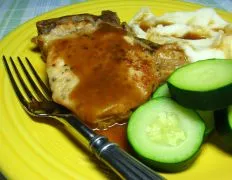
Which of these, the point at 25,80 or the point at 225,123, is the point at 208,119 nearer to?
the point at 225,123

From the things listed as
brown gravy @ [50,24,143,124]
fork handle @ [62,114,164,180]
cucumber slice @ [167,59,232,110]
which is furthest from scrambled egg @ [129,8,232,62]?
fork handle @ [62,114,164,180]

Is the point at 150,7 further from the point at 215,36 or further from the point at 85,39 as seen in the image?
the point at 85,39

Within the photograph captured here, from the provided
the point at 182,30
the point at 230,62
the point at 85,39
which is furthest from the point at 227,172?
the point at 182,30

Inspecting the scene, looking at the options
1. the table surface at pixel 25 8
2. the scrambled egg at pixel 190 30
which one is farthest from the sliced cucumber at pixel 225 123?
the table surface at pixel 25 8

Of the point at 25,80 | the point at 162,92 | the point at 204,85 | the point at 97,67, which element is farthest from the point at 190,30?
the point at 25,80

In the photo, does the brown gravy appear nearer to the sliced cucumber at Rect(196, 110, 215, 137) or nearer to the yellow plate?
the yellow plate

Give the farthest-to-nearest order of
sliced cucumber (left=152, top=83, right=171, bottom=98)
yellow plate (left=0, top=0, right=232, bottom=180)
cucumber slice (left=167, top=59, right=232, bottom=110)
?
sliced cucumber (left=152, top=83, right=171, bottom=98) → cucumber slice (left=167, top=59, right=232, bottom=110) → yellow plate (left=0, top=0, right=232, bottom=180)

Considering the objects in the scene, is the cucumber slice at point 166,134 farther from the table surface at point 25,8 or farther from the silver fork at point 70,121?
the table surface at point 25,8

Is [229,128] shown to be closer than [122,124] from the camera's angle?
Yes
